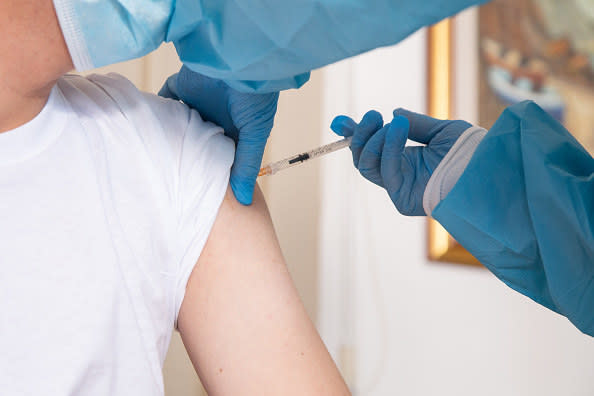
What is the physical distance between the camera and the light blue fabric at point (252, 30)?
50 cm

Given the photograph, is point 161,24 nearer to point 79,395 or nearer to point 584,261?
point 79,395

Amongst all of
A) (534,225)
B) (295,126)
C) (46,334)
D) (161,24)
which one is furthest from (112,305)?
(295,126)

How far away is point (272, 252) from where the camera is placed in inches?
30.0

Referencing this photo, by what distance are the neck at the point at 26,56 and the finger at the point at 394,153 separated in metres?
0.48

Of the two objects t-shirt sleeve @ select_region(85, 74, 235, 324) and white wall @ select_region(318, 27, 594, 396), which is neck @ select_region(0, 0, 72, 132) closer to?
t-shirt sleeve @ select_region(85, 74, 235, 324)

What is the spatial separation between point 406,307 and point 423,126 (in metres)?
0.94

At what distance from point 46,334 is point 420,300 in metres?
1.36

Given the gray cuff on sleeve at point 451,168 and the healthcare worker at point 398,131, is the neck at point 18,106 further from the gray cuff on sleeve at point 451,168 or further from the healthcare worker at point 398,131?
the gray cuff on sleeve at point 451,168

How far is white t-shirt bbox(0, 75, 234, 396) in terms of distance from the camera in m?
0.59

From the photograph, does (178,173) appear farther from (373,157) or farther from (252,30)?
(373,157)

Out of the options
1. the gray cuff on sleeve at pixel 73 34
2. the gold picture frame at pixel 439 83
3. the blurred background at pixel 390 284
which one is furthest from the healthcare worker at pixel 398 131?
the gold picture frame at pixel 439 83

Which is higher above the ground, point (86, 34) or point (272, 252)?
point (86, 34)

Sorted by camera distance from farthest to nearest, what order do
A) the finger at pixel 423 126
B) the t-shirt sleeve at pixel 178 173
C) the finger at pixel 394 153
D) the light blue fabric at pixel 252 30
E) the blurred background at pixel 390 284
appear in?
the blurred background at pixel 390 284 < the finger at pixel 423 126 < the finger at pixel 394 153 < the t-shirt sleeve at pixel 178 173 < the light blue fabric at pixel 252 30

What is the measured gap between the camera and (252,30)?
1.86ft
